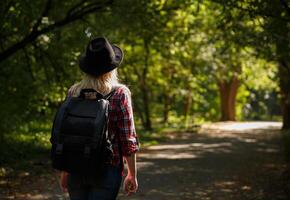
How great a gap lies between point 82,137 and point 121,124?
0.32 m

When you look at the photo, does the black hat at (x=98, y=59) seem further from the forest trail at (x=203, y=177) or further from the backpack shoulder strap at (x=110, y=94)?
the forest trail at (x=203, y=177)

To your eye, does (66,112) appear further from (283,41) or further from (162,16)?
(162,16)

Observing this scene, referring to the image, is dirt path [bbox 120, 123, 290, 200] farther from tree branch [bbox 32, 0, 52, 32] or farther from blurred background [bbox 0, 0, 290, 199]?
tree branch [bbox 32, 0, 52, 32]

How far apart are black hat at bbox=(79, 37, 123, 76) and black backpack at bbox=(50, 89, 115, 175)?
0.66 feet

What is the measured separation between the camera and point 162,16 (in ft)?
48.0

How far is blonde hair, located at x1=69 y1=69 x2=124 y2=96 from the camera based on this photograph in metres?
4.10

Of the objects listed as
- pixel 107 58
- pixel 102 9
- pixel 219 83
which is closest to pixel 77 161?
pixel 107 58

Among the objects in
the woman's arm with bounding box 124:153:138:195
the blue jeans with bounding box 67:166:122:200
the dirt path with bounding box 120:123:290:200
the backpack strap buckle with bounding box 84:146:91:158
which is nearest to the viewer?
the backpack strap buckle with bounding box 84:146:91:158

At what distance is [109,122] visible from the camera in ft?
13.5

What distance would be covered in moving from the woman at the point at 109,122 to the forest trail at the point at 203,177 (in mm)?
5426

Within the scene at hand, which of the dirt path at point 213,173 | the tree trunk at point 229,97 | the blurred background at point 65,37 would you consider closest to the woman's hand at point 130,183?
the dirt path at point 213,173

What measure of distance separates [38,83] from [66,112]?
11.4m

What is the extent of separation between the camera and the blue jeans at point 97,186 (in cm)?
405

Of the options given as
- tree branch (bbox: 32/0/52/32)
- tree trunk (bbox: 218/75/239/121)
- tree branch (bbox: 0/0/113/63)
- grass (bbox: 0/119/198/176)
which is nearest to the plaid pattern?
grass (bbox: 0/119/198/176)
